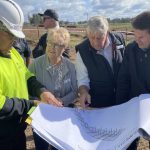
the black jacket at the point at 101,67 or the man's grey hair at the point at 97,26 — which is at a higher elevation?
the man's grey hair at the point at 97,26

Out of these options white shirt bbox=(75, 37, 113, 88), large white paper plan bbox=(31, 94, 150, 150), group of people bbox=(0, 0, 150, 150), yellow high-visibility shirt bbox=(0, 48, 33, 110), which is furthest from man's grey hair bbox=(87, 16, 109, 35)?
yellow high-visibility shirt bbox=(0, 48, 33, 110)

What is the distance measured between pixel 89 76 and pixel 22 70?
917mm

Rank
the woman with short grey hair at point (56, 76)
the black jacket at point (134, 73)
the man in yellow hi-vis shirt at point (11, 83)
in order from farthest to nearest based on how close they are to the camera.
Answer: the woman with short grey hair at point (56, 76), the black jacket at point (134, 73), the man in yellow hi-vis shirt at point (11, 83)

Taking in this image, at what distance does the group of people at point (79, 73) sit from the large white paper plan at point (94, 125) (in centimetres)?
15

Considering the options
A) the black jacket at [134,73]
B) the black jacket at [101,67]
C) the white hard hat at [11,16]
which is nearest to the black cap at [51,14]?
the black jacket at [101,67]

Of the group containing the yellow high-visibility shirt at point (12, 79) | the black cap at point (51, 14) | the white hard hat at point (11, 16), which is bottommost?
the yellow high-visibility shirt at point (12, 79)

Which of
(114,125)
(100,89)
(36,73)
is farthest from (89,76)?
(114,125)

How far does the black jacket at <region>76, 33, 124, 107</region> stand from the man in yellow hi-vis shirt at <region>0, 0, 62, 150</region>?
84 centimetres

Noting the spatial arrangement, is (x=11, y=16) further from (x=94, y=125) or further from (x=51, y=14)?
(x=51, y=14)

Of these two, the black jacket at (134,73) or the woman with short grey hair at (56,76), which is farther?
the woman with short grey hair at (56,76)

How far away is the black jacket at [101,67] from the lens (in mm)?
3672

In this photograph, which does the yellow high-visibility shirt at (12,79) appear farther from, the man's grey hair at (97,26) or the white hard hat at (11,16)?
the man's grey hair at (97,26)

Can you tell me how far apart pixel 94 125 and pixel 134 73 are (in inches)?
25.9

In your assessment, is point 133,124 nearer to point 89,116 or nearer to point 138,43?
point 89,116
